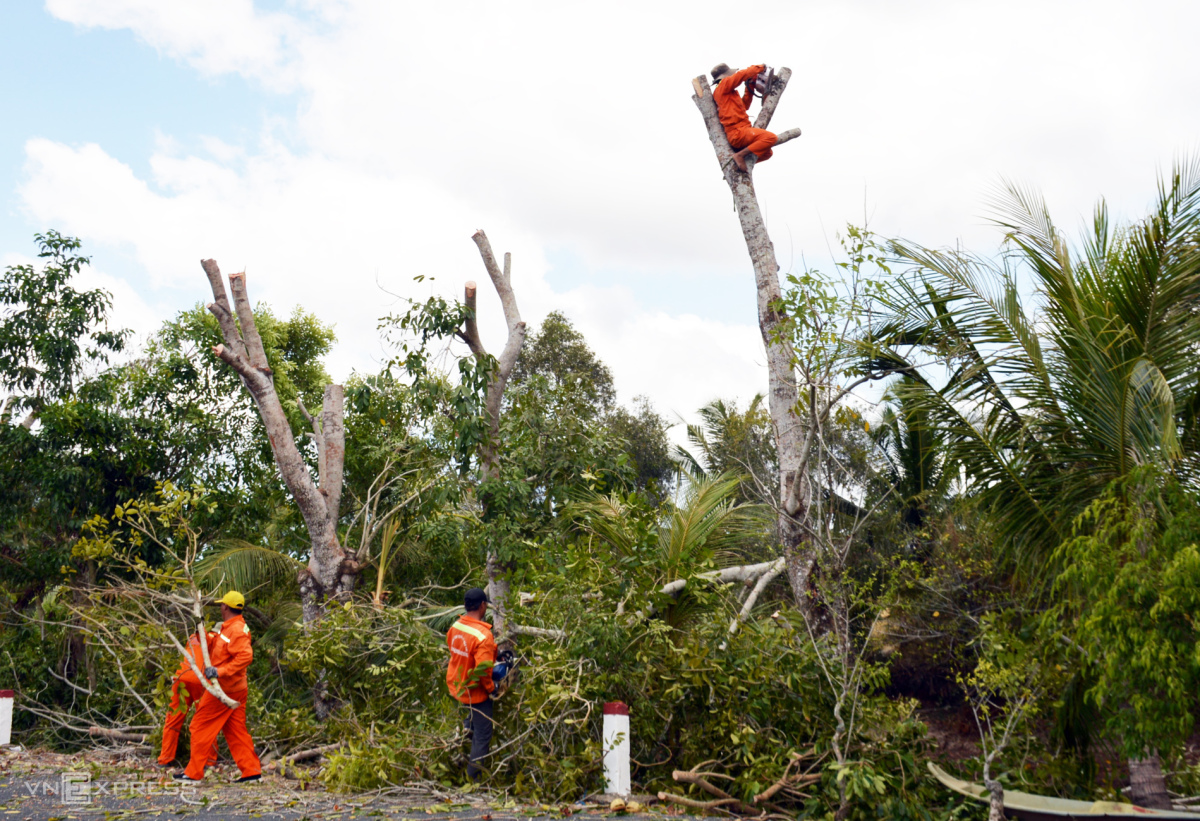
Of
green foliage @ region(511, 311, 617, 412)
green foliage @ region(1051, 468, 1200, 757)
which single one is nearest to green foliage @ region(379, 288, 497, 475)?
green foliage @ region(1051, 468, 1200, 757)

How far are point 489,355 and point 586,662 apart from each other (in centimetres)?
415

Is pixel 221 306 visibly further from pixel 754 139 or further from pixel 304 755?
pixel 754 139

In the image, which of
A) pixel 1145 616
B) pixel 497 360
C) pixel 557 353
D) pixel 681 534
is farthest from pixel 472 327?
pixel 557 353

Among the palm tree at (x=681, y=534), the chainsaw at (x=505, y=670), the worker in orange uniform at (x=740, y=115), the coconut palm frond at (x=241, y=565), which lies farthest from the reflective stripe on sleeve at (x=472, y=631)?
the coconut palm frond at (x=241, y=565)

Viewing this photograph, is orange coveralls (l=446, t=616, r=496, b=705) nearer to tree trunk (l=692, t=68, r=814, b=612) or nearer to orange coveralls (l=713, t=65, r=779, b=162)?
tree trunk (l=692, t=68, r=814, b=612)

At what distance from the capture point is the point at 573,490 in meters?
9.44

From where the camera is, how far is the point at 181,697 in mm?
7074

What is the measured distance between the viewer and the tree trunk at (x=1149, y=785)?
551 cm

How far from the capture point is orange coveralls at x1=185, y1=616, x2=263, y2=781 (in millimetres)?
6523

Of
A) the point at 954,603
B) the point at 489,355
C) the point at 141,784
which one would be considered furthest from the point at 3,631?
the point at 954,603

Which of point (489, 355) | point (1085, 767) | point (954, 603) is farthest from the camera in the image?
point (954, 603)

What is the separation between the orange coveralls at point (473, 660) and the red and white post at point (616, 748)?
0.90 m

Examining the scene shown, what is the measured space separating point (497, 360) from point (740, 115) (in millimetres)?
3436

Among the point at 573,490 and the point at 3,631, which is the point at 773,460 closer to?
the point at 573,490
